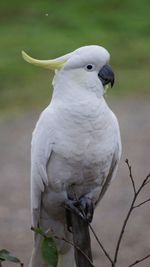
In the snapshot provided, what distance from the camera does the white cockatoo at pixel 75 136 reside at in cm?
329

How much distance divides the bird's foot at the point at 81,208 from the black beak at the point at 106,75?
478 mm

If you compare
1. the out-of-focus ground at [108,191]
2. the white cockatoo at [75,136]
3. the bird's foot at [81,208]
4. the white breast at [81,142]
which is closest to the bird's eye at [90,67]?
the white cockatoo at [75,136]

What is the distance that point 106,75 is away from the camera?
3301 millimetres

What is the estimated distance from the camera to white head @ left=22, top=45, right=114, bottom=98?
3.26m

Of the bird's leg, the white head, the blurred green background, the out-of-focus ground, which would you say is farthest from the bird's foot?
the blurred green background

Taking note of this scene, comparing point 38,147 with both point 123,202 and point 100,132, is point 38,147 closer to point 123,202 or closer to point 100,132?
point 100,132

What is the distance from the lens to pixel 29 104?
7.46 metres

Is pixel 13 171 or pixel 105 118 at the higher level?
pixel 105 118

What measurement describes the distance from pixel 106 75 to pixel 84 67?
0.09m

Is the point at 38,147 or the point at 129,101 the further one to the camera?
the point at 129,101

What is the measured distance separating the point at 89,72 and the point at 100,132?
234 millimetres

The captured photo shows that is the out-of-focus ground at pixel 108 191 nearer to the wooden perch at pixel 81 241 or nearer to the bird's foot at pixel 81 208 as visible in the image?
the bird's foot at pixel 81 208

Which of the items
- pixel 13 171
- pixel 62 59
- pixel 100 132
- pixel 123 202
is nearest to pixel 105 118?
pixel 100 132

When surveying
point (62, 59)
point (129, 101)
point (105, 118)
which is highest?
point (62, 59)
